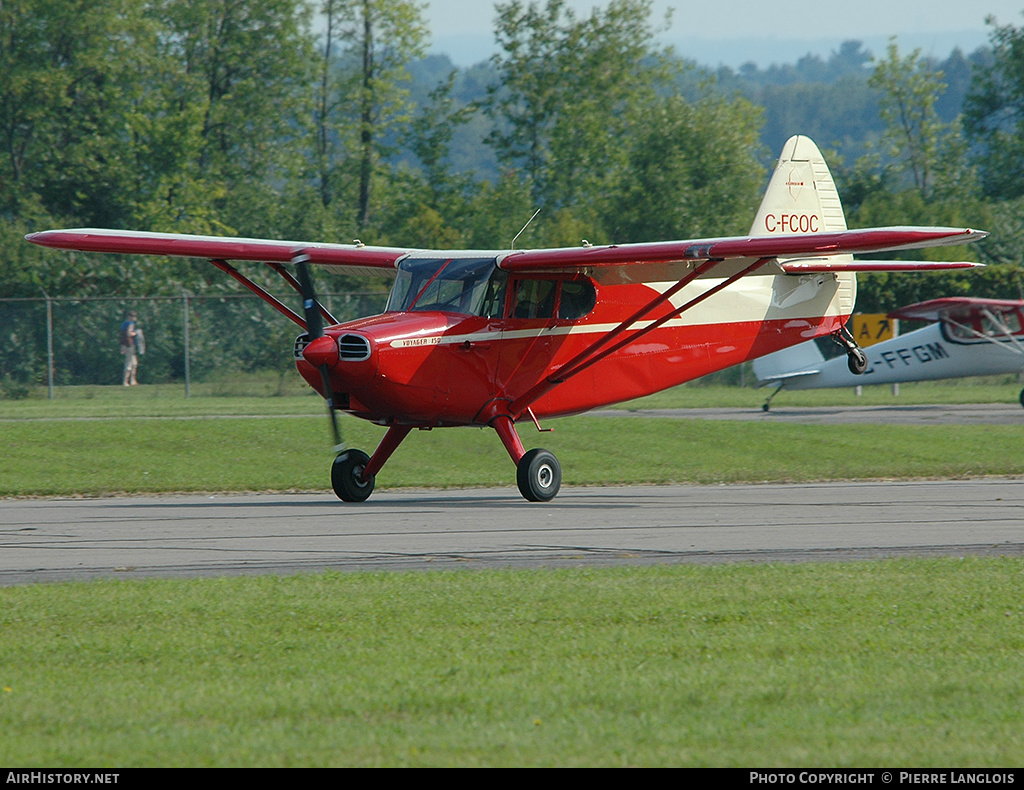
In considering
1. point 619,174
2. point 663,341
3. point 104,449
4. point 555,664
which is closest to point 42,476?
point 104,449

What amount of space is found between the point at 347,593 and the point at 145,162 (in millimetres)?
46131

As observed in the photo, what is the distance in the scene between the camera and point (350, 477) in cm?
1498

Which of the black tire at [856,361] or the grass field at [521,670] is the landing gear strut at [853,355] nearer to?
the black tire at [856,361]

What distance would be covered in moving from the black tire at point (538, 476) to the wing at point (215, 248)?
3314mm

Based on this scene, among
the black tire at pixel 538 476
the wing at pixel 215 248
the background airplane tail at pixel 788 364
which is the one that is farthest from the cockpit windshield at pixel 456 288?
the background airplane tail at pixel 788 364

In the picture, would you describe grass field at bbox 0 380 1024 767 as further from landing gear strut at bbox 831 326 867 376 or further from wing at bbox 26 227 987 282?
landing gear strut at bbox 831 326 867 376

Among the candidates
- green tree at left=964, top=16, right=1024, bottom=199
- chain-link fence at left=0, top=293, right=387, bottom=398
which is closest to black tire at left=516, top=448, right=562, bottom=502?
chain-link fence at left=0, top=293, right=387, bottom=398

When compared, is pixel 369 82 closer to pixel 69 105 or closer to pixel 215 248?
pixel 69 105

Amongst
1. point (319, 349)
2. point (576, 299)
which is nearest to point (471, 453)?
point (576, 299)

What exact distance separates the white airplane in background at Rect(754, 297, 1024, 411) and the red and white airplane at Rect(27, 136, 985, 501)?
40.7 feet

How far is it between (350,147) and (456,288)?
43848mm

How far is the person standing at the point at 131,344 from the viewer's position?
32.6 m

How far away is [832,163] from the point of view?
7156 centimetres

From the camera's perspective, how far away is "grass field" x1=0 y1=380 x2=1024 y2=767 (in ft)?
16.1
